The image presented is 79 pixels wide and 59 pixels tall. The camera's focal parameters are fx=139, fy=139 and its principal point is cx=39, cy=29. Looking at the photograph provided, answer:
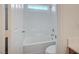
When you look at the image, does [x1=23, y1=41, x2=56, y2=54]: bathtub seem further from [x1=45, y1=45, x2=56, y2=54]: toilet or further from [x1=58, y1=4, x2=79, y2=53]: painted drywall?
[x1=58, y1=4, x2=79, y2=53]: painted drywall

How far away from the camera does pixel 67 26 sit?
2305mm

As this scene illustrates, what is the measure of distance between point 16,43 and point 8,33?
0.23 m

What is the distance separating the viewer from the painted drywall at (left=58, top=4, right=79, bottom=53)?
7.40 ft

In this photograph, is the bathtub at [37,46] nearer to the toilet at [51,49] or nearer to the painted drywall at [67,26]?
the toilet at [51,49]

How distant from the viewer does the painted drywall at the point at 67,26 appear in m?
2.26

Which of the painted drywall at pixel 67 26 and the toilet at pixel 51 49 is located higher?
the painted drywall at pixel 67 26

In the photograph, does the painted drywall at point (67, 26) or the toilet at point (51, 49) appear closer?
the toilet at point (51, 49)

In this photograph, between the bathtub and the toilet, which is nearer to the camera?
the toilet

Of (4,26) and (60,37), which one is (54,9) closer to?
(60,37)

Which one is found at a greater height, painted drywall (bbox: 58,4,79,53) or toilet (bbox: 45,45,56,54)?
painted drywall (bbox: 58,4,79,53)

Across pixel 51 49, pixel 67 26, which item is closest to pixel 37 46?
pixel 51 49

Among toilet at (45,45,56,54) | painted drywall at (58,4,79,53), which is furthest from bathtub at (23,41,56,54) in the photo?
painted drywall at (58,4,79,53)

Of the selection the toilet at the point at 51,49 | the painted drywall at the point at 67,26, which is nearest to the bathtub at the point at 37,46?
the toilet at the point at 51,49
